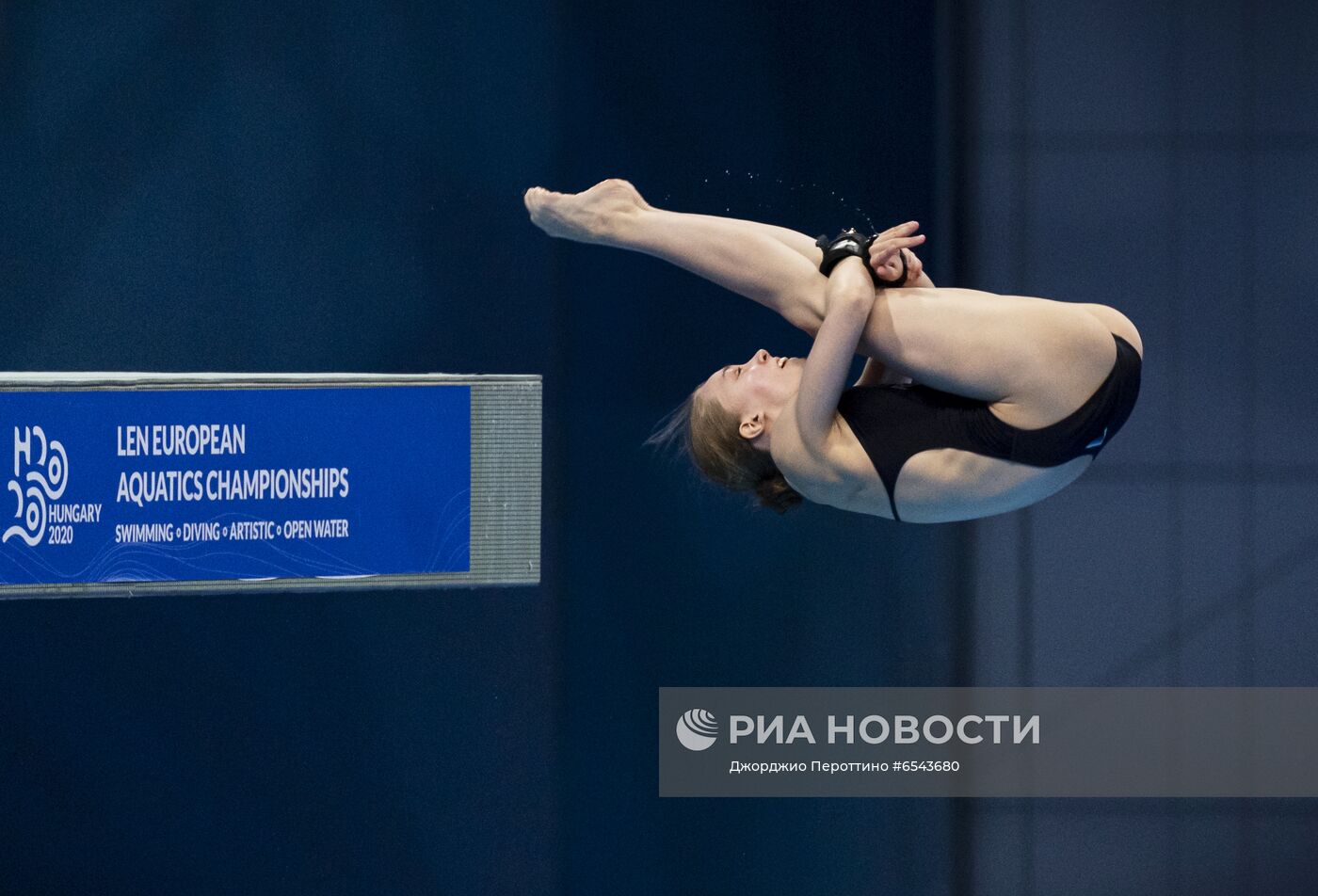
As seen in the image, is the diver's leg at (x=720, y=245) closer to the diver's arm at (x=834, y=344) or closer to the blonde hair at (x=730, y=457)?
the diver's arm at (x=834, y=344)

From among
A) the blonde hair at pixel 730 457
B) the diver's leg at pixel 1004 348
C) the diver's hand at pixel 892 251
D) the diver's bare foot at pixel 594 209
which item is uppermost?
the diver's bare foot at pixel 594 209

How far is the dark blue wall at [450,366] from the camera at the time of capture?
13.9 feet

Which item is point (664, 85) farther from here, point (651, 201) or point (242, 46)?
point (242, 46)

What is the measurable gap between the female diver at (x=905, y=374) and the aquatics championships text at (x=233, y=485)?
5.44 feet

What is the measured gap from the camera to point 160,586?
166 inches

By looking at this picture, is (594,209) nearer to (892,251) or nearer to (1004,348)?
(892,251)

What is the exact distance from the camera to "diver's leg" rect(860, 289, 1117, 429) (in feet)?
8.98

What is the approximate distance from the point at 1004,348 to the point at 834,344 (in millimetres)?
345

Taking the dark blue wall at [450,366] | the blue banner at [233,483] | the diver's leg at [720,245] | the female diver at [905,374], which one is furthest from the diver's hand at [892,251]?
the blue banner at [233,483]

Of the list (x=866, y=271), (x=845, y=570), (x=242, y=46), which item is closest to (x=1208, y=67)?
(x=845, y=570)

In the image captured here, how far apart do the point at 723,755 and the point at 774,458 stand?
6.48 ft

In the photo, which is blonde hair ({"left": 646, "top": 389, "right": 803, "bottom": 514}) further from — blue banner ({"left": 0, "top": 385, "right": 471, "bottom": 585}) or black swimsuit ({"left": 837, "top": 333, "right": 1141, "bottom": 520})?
blue banner ({"left": 0, "top": 385, "right": 471, "bottom": 585})

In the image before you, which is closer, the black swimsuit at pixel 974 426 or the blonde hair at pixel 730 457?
the black swimsuit at pixel 974 426

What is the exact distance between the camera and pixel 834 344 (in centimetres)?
271
